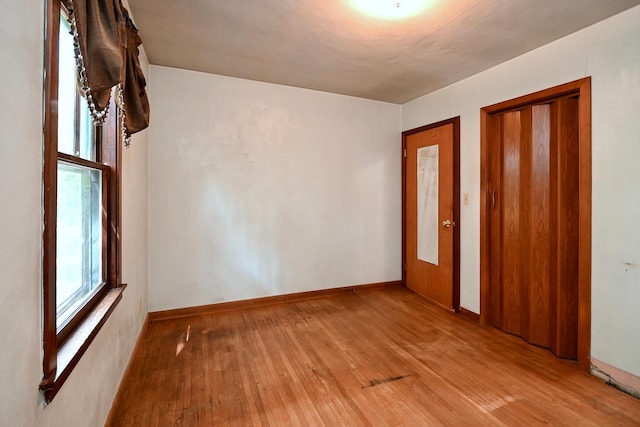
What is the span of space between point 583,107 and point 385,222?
7.96ft

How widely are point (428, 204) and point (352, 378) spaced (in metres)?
2.40

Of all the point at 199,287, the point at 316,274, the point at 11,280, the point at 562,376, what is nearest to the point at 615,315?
the point at 562,376

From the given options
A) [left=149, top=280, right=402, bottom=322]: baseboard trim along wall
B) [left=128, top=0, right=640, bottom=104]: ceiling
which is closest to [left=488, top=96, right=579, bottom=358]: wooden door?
[left=128, top=0, right=640, bottom=104]: ceiling

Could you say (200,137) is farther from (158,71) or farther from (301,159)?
(301,159)

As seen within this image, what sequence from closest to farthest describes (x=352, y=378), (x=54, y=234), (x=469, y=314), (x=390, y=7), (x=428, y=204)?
(x=54, y=234) → (x=390, y=7) → (x=352, y=378) → (x=469, y=314) → (x=428, y=204)

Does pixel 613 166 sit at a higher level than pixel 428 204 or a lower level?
higher

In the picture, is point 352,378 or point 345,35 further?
point 345,35

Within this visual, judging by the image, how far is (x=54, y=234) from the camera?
41.2 inches

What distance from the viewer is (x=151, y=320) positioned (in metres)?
3.11

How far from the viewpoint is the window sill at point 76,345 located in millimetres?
1009

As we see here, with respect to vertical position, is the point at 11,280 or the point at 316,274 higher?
the point at 11,280

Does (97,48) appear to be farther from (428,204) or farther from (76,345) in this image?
(428,204)

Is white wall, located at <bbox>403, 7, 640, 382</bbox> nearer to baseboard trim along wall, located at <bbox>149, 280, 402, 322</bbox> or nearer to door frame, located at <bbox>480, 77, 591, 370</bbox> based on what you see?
door frame, located at <bbox>480, 77, 591, 370</bbox>

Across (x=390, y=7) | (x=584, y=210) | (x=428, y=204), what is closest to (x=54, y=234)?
(x=390, y=7)
